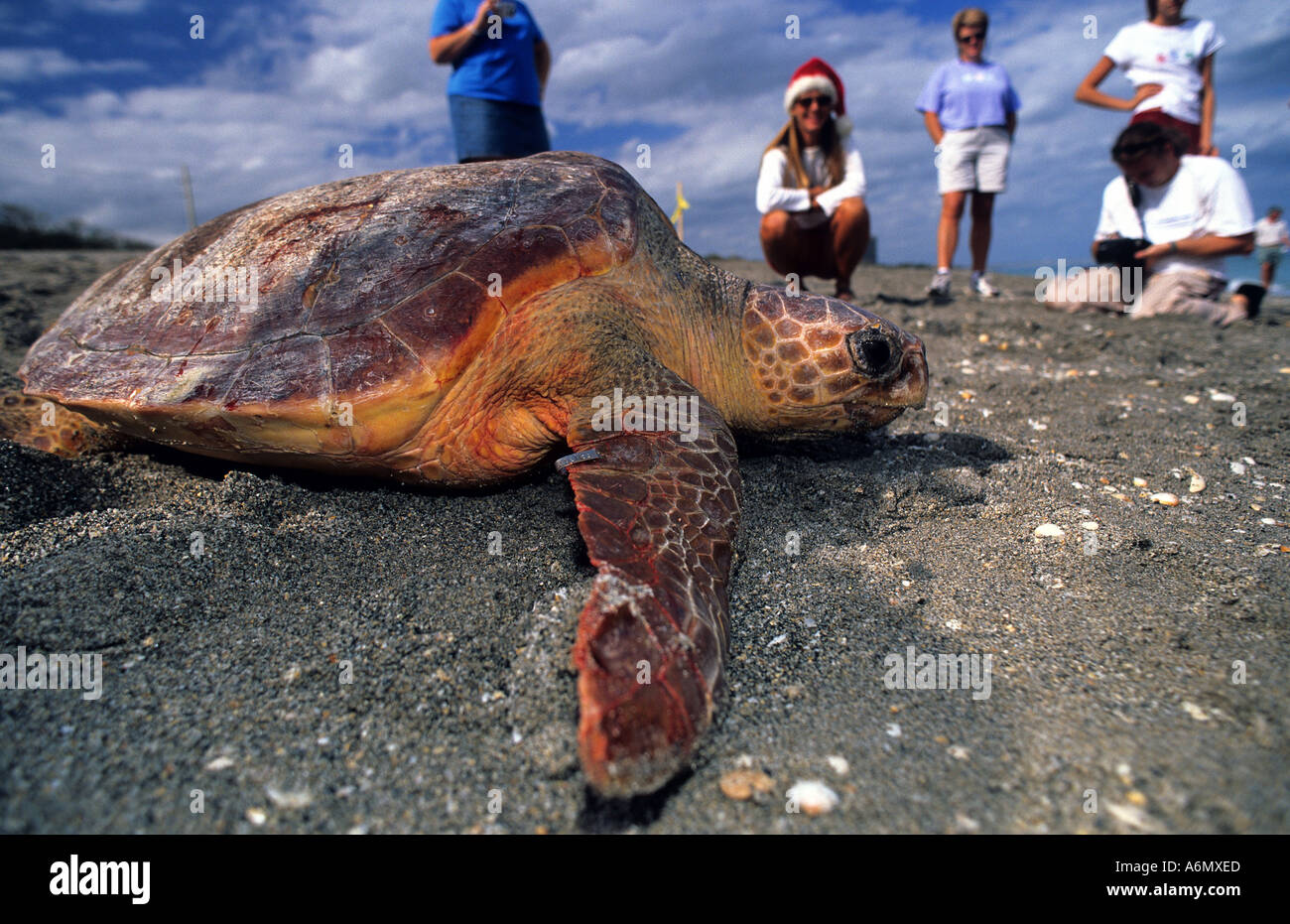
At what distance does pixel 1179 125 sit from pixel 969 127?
1.62 meters

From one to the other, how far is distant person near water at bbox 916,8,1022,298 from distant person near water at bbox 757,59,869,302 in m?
1.10

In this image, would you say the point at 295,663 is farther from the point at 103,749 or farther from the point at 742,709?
the point at 742,709

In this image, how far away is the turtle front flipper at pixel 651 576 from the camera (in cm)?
108

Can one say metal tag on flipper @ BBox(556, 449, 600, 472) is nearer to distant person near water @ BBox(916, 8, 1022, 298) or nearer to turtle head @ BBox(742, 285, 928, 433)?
turtle head @ BBox(742, 285, 928, 433)

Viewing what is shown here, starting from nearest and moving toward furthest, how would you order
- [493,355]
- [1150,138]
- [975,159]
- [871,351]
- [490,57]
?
1. [493,355]
2. [871,351]
3. [490,57]
4. [1150,138]
5. [975,159]

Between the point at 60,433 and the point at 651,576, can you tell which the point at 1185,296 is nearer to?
the point at 651,576

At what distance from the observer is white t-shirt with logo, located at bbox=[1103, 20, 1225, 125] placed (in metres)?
5.00

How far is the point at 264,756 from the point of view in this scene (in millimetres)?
1110

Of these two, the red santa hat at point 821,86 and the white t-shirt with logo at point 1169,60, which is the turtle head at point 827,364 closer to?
the red santa hat at point 821,86

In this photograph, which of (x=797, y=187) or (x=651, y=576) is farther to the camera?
(x=797, y=187)

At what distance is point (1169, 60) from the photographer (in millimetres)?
5059

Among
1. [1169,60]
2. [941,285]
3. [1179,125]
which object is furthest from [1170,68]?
[941,285]

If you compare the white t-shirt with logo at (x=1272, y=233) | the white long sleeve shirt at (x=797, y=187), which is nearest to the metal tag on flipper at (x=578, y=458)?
the white long sleeve shirt at (x=797, y=187)
